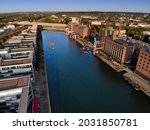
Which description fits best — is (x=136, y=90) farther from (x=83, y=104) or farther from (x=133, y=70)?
(x=83, y=104)

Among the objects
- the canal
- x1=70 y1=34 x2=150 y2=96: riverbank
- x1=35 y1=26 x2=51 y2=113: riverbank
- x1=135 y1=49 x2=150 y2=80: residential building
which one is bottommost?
the canal

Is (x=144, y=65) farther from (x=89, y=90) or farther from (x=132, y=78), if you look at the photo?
(x=89, y=90)

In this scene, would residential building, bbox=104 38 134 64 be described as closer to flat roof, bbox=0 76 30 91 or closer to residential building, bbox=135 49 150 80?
residential building, bbox=135 49 150 80

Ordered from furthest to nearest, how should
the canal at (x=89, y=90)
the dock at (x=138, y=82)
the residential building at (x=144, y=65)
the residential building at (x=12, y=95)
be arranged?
the residential building at (x=144, y=65) → the dock at (x=138, y=82) → the canal at (x=89, y=90) → the residential building at (x=12, y=95)

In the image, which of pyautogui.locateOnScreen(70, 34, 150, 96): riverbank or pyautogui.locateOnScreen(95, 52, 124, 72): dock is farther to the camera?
pyautogui.locateOnScreen(95, 52, 124, 72): dock

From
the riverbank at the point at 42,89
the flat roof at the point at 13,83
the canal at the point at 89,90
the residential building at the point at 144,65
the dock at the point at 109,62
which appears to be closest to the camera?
the flat roof at the point at 13,83

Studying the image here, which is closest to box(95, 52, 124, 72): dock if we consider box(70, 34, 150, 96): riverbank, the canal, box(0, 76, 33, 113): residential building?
box(70, 34, 150, 96): riverbank

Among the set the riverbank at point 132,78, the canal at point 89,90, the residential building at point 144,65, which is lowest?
the canal at point 89,90

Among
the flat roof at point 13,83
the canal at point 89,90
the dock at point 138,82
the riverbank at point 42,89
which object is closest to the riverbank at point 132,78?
the dock at point 138,82

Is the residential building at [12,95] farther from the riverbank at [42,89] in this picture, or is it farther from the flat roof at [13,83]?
the riverbank at [42,89]

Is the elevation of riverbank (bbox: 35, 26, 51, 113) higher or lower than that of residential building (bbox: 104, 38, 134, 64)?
lower
